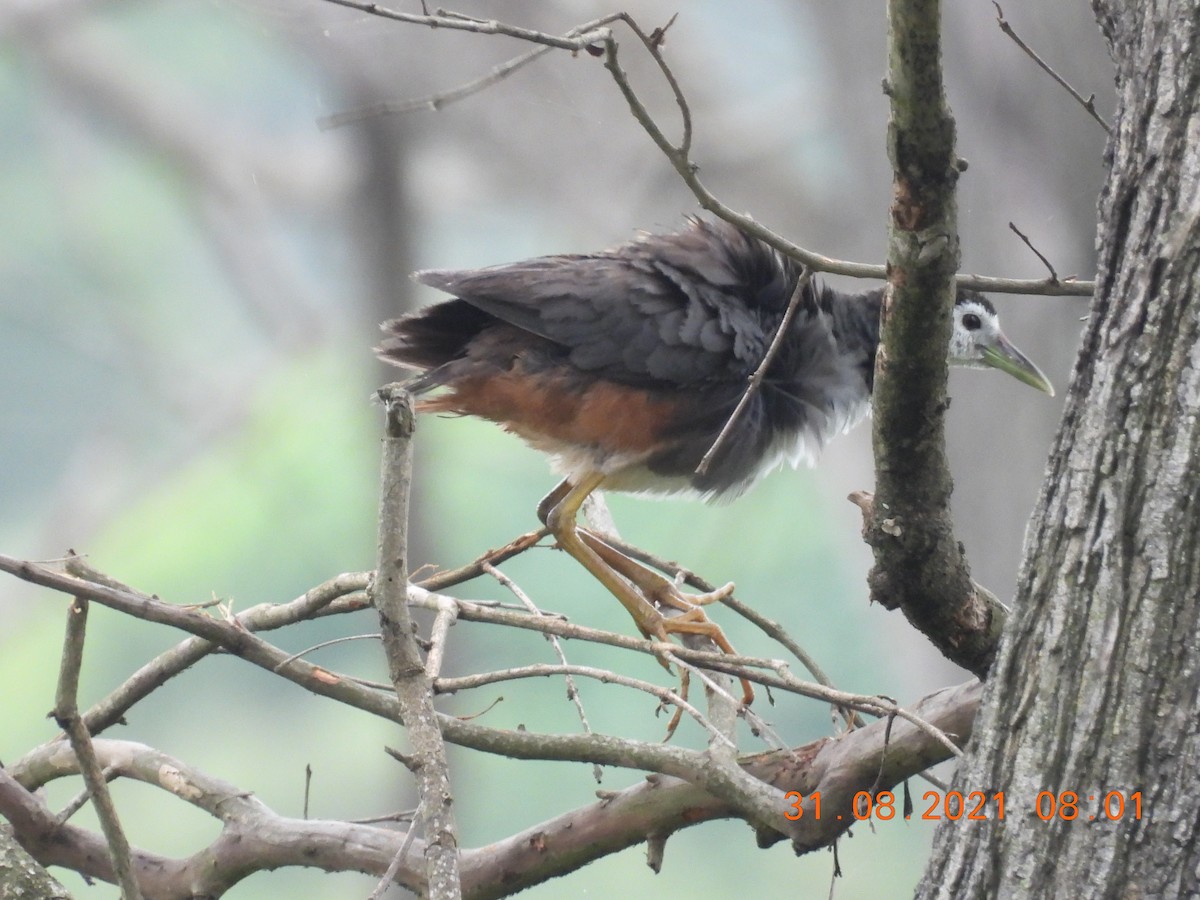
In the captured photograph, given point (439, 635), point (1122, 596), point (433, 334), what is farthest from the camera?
point (433, 334)

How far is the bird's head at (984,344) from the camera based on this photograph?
1.66 m

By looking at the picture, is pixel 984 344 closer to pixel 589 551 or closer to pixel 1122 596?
pixel 589 551

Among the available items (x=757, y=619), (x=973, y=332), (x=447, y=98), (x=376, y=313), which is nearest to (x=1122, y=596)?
(x=447, y=98)

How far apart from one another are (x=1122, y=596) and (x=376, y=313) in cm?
245

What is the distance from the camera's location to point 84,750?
31.8 inches

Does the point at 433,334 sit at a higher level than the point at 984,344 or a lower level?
lower

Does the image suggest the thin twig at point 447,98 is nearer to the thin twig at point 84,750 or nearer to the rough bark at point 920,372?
the rough bark at point 920,372

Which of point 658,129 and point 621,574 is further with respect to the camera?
point 621,574

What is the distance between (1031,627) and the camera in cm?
67

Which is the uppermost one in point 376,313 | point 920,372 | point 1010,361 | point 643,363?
point 376,313

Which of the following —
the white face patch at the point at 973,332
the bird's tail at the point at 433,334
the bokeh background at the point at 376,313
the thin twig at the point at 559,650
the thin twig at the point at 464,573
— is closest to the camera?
the thin twig at the point at 559,650

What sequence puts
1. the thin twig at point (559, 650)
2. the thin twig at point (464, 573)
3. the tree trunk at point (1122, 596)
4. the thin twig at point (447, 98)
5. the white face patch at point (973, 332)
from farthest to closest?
the white face patch at point (973, 332)
the thin twig at point (464, 573)
the thin twig at point (559, 650)
the thin twig at point (447, 98)
the tree trunk at point (1122, 596)

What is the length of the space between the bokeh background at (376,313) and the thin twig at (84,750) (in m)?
1.77

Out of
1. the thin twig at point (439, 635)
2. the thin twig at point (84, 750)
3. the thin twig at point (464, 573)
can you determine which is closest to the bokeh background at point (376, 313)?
the thin twig at point (464, 573)
